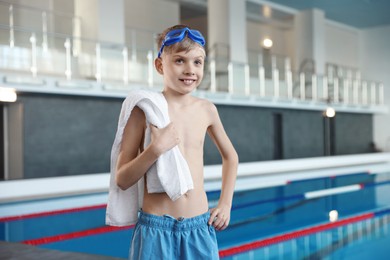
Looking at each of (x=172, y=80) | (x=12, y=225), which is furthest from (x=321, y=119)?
(x=172, y=80)

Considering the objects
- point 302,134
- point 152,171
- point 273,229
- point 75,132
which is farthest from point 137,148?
point 302,134

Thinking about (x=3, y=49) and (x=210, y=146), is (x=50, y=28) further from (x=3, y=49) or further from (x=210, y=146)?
(x=210, y=146)

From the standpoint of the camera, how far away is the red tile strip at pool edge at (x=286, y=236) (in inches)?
181

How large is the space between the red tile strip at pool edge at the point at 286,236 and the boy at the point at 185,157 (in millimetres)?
2801

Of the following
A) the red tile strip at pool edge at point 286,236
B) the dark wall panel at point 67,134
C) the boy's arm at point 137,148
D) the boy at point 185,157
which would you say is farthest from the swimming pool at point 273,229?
the boy's arm at point 137,148

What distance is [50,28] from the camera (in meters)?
12.2

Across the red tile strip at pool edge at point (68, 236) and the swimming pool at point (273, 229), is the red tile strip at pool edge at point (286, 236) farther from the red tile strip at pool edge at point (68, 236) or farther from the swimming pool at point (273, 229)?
the red tile strip at pool edge at point (68, 236)

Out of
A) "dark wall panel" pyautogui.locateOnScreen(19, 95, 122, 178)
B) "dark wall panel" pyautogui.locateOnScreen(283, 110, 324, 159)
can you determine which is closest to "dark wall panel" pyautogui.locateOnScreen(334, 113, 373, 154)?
"dark wall panel" pyautogui.locateOnScreen(283, 110, 324, 159)

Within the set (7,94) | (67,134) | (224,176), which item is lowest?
(224,176)

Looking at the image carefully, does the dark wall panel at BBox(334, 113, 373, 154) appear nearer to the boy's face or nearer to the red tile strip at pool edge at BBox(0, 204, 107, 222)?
the red tile strip at pool edge at BBox(0, 204, 107, 222)

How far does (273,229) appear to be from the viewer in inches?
228

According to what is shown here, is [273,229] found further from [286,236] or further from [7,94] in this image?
[7,94]

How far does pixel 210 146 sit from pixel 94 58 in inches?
191

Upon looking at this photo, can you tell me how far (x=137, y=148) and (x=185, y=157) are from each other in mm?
176
